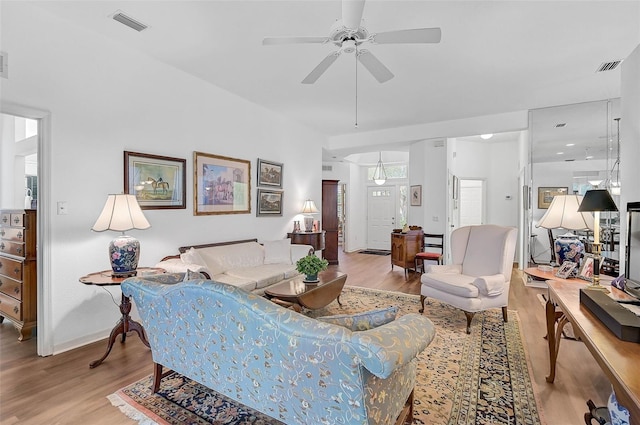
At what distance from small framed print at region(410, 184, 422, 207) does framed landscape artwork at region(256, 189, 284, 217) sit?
2.82 meters

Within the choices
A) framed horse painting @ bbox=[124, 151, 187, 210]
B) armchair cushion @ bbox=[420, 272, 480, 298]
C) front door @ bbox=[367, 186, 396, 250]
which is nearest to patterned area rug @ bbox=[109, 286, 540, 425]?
armchair cushion @ bbox=[420, 272, 480, 298]

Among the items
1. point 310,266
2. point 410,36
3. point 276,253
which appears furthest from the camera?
point 276,253

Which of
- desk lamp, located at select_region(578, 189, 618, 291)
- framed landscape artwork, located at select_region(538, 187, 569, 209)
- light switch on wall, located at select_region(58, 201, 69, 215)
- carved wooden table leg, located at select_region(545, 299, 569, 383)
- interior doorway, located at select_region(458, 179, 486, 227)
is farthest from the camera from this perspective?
interior doorway, located at select_region(458, 179, 486, 227)

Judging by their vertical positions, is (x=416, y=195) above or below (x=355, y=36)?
below

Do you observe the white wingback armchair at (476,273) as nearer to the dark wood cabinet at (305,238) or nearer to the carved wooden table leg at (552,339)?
the carved wooden table leg at (552,339)

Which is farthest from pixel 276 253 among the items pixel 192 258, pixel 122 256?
pixel 122 256

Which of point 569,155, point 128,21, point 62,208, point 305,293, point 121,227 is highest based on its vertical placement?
point 128,21

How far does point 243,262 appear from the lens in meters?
4.24

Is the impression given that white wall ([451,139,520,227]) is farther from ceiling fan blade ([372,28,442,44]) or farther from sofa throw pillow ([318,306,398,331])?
sofa throw pillow ([318,306,398,331])

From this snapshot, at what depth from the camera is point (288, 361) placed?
4.25 feet

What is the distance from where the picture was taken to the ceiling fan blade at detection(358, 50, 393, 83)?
2.52m

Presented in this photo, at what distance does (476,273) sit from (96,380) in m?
3.80

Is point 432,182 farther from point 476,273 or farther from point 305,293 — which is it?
point 305,293

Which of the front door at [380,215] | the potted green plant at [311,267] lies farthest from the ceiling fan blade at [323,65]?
the front door at [380,215]
